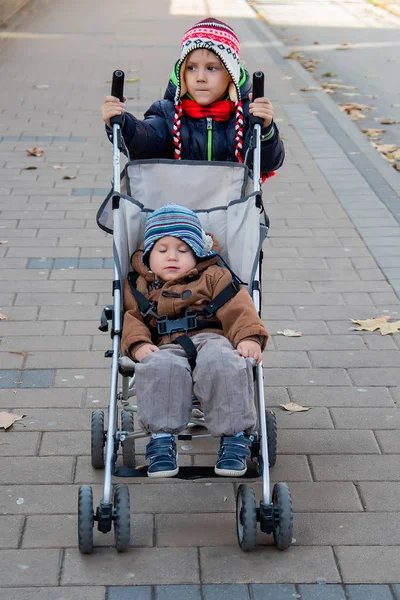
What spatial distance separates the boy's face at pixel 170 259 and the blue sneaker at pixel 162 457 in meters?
0.68

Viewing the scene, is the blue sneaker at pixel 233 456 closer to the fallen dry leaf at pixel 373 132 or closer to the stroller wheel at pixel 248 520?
the stroller wheel at pixel 248 520

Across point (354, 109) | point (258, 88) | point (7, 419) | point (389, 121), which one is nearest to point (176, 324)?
point (258, 88)

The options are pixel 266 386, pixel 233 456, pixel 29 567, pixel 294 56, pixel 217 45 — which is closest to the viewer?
pixel 29 567

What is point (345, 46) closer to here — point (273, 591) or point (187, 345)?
point (187, 345)

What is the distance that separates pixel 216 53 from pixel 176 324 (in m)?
1.22

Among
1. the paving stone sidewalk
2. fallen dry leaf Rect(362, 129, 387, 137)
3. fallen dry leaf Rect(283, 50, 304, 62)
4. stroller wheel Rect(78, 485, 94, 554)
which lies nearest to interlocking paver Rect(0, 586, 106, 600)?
the paving stone sidewalk

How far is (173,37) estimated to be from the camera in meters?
18.0

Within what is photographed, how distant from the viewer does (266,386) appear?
4988 millimetres

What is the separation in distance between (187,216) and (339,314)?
2.22 metres

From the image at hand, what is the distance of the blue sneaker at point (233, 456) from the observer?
140 inches

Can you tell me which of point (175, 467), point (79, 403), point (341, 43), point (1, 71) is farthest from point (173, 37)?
point (175, 467)

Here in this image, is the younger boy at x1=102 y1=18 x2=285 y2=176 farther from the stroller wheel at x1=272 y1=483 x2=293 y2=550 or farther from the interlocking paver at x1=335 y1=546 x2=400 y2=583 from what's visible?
the interlocking paver at x1=335 y1=546 x2=400 y2=583

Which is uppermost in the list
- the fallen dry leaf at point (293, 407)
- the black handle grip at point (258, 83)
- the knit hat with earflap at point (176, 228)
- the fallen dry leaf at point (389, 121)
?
the black handle grip at point (258, 83)

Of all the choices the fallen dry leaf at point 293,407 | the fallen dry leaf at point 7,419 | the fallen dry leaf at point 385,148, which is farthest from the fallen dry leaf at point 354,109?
the fallen dry leaf at point 7,419
